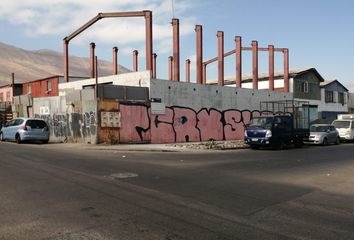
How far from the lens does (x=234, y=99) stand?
113ft

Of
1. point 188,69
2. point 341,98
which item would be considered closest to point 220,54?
point 188,69

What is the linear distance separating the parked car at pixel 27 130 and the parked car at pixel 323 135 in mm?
16845

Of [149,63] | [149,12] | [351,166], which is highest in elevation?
[149,12]

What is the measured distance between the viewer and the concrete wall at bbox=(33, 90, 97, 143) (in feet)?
83.3

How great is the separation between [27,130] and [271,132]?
1421cm

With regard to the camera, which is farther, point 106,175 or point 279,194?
point 106,175

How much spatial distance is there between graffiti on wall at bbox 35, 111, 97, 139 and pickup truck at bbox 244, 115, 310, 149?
918 cm

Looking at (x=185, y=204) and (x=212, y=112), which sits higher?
(x=212, y=112)

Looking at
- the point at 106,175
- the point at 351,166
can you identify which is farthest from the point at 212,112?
the point at 106,175

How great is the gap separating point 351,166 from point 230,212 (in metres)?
9.35

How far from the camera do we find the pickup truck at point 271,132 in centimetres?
2308

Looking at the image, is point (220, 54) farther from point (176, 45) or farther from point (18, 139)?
point (18, 139)

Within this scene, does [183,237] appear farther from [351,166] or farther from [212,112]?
[212,112]

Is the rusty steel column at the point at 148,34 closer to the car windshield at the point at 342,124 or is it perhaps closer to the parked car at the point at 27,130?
the parked car at the point at 27,130
